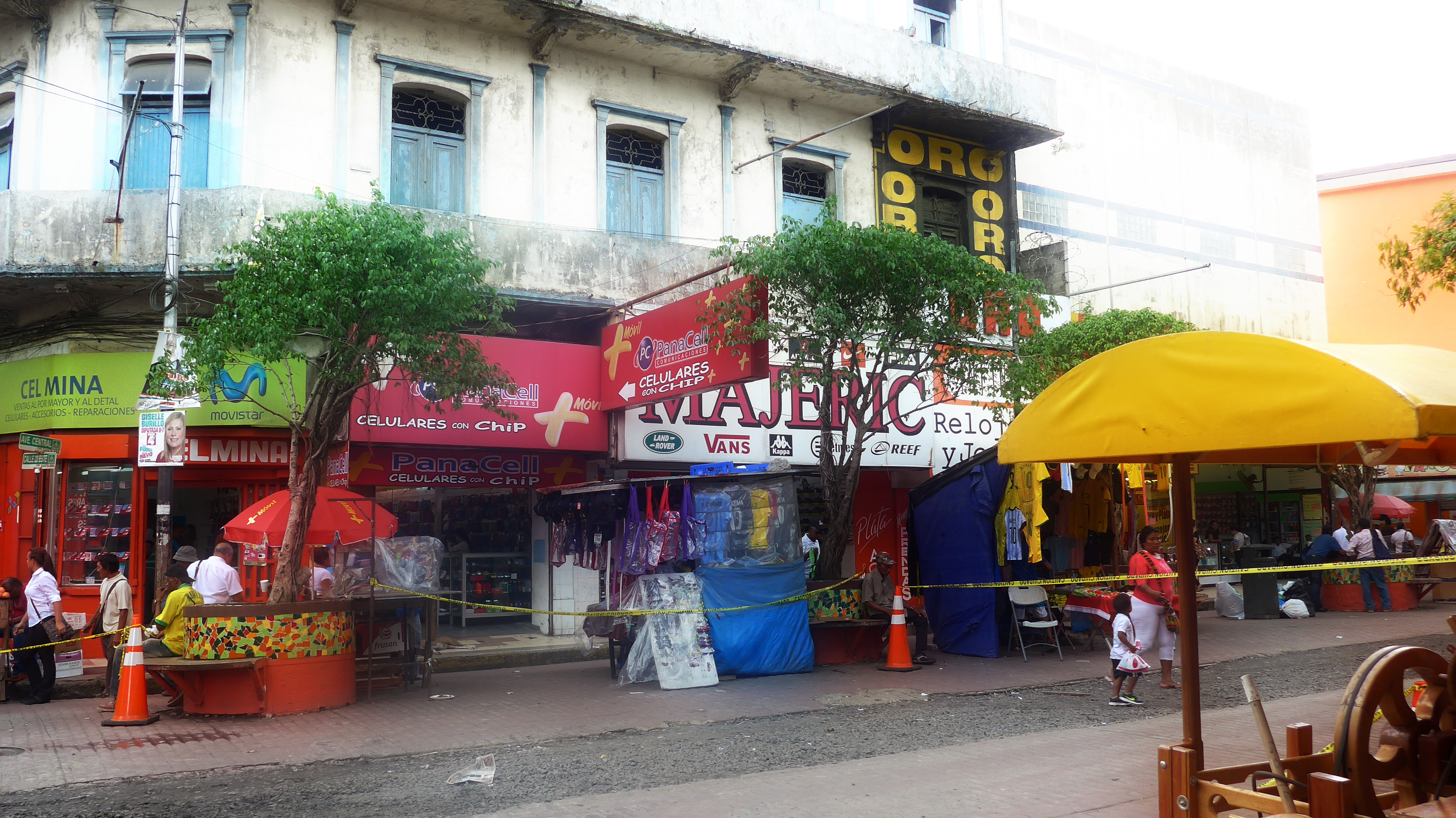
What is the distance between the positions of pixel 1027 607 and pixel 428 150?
10691 mm

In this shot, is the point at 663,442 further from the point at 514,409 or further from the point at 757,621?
the point at 757,621

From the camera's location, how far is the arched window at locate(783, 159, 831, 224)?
18859 millimetres

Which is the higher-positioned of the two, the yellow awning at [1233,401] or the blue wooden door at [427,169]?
the blue wooden door at [427,169]

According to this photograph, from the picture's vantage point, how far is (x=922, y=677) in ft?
41.0

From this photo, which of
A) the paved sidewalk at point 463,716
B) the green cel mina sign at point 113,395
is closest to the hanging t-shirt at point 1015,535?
the paved sidewalk at point 463,716

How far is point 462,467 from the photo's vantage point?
15906mm

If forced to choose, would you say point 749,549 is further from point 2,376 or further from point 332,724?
point 2,376

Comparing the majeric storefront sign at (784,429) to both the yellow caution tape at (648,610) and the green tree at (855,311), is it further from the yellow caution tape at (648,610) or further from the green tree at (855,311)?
the yellow caution tape at (648,610)

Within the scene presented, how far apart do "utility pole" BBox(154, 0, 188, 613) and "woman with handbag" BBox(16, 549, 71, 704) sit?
1019 mm

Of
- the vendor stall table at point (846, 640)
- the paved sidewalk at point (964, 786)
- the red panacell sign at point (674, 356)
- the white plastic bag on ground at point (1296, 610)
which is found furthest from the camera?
the white plastic bag on ground at point (1296, 610)

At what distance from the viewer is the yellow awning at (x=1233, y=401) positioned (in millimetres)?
3881

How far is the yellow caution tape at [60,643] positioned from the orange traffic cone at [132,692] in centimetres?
92

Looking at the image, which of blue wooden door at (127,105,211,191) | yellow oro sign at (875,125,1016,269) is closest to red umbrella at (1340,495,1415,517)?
yellow oro sign at (875,125,1016,269)

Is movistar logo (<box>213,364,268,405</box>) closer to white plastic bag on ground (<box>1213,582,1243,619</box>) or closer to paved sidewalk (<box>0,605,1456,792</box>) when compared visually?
paved sidewalk (<box>0,605,1456,792</box>)
